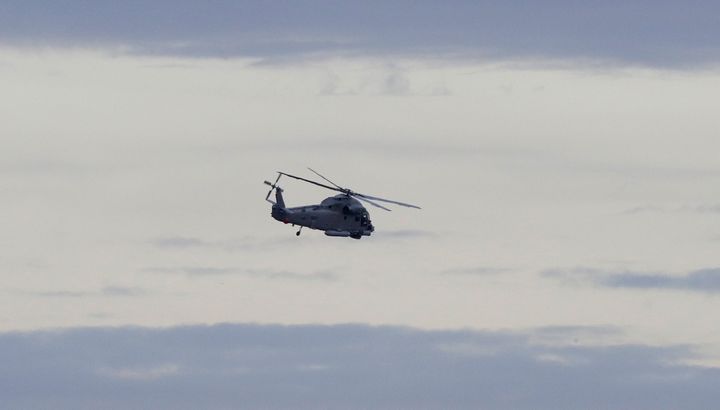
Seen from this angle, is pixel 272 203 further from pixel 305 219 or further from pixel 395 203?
pixel 395 203

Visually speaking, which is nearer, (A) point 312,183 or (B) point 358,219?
(A) point 312,183

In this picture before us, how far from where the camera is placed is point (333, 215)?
180 m

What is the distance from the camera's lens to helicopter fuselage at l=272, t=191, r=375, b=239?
17800 centimetres

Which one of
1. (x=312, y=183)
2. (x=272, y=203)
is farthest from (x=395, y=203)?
(x=272, y=203)

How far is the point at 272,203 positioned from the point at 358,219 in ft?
51.3

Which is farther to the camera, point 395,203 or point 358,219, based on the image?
point 358,219

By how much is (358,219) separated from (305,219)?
9.81m

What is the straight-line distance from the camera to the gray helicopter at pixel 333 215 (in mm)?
177875

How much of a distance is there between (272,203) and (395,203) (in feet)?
86.3

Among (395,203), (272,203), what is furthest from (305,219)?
(395,203)

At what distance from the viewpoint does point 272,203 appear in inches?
7057

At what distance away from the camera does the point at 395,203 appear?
537ft

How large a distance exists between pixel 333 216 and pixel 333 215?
22 centimetres

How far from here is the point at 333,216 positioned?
180000mm
